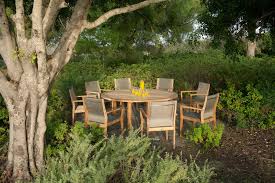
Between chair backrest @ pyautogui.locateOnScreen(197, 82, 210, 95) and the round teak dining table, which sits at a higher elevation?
chair backrest @ pyautogui.locateOnScreen(197, 82, 210, 95)

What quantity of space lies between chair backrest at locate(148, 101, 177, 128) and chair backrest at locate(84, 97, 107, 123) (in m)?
0.88

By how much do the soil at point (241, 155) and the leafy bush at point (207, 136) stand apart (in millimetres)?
112

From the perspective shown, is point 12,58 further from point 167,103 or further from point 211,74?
point 211,74

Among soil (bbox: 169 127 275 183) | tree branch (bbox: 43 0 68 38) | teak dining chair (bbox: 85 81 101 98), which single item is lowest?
soil (bbox: 169 127 275 183)

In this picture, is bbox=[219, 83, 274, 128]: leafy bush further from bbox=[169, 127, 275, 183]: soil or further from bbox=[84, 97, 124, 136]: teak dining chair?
bbox=[84, 97, 124, 136]: teak dining chair

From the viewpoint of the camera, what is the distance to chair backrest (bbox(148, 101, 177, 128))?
20.3ft

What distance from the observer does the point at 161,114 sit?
6.34 meters

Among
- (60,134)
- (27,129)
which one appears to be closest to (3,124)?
(60,134)

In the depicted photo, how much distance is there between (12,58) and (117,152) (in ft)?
5.42

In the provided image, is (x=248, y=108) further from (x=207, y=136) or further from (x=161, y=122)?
(x=161, y=122)

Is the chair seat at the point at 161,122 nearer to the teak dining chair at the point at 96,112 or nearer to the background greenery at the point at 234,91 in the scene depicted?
the teak dining chair at the point at 96,112

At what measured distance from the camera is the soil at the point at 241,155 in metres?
5.28

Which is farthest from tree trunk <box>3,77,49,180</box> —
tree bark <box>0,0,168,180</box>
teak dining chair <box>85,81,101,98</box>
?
teak dining chair <box>85,81,101,98</box>

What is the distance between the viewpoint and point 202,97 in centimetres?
861
